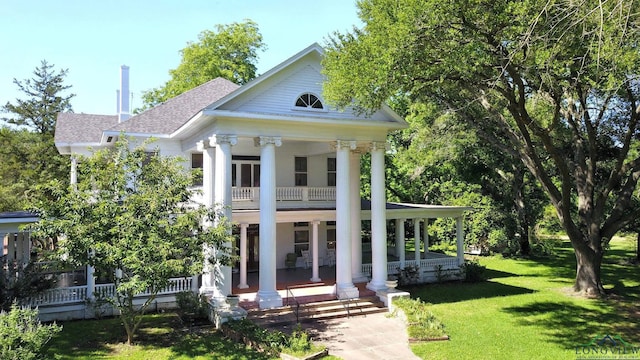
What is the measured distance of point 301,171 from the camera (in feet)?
71.4

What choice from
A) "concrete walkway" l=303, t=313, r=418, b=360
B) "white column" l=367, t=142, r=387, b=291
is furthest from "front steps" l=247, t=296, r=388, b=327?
"white column" l=367, t=142, r=387, b=291

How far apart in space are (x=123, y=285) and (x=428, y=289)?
43.5ft

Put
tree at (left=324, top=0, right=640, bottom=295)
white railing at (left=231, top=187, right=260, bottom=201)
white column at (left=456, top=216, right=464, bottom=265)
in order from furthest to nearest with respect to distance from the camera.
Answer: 1. white column at (left=456, top=216, right=464, bottom=265)
2. white railing at (left=231, top=187, right=260, bottom=201)
3. tree at (left=324, top=0, right=640, bottom=295)

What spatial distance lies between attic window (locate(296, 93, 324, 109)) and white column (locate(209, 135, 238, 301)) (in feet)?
9.59

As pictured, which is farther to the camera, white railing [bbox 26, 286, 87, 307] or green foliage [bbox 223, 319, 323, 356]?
white railing [bbox 26, 286, 87, 307]

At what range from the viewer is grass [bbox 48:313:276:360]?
10.9 m

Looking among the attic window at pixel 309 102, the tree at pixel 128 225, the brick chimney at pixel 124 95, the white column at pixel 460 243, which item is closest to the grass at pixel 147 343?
the tree at pixel 128 225

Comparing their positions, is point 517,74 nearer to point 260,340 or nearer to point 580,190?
point 580,190

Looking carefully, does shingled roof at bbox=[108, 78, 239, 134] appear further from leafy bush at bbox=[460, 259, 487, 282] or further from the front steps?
leafy bush at bbox=[460, 259, 487, 282]

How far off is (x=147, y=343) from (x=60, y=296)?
188 inches

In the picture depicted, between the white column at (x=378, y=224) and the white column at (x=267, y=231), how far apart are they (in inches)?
164

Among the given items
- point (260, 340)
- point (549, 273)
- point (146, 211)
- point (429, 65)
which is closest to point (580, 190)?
point (549, 273)

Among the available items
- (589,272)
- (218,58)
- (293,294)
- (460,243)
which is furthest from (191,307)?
(218,58)

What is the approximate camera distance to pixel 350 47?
14.0m
